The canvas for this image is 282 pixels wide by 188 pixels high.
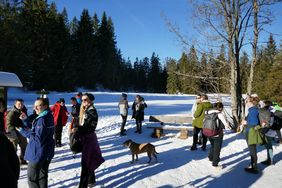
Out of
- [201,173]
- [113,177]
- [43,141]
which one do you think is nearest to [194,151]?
[201,173]

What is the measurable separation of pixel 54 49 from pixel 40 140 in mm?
42059

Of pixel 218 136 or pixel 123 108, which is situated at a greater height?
pixel 123 108

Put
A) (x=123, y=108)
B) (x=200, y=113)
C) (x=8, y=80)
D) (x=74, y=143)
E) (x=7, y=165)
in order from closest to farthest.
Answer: (x=7, y=165) < (x=74, y=143) < (x=200, y=113) < (x=8, y=80) < (x=123, y=108)

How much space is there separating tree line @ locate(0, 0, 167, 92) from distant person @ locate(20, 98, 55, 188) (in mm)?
28663

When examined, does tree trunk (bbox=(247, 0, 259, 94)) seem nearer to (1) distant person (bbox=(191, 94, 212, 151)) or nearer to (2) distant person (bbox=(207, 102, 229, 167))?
(1) distant person (bbox=(191, 94, 212, 151))

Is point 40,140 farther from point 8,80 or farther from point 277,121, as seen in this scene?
point 277,121

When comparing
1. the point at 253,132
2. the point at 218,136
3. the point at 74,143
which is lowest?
the point at 218,136

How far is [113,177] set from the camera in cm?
698

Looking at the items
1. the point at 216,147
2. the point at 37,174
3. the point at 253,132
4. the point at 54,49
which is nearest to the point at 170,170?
the point at 216,147

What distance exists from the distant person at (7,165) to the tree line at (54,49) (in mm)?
30523

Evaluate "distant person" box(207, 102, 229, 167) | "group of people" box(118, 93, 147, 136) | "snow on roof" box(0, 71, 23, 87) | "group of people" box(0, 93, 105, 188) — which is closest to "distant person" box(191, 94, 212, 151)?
"distant person" box(207, 102, 229, 167)

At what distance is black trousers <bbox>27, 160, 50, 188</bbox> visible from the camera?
4703 millimetres

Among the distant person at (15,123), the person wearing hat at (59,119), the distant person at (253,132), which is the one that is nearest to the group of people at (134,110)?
the person wearing hat at (59,119)

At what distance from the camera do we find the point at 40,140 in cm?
467
